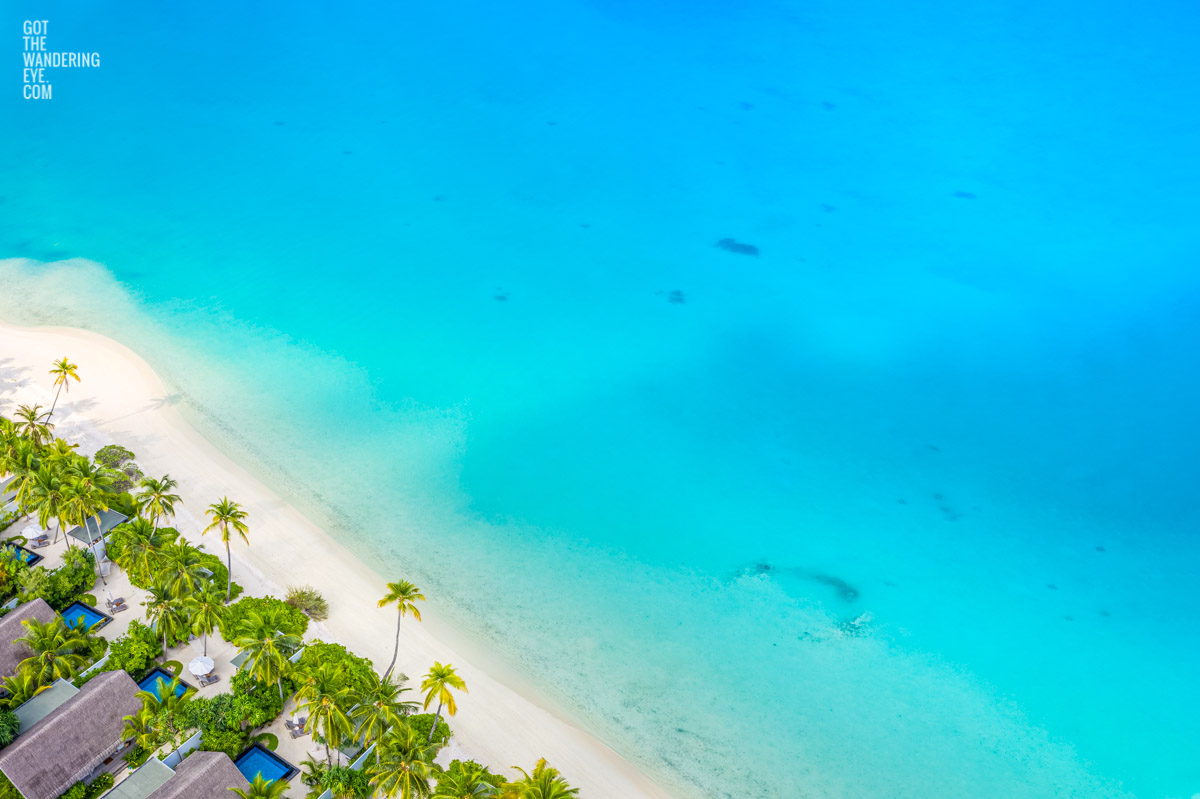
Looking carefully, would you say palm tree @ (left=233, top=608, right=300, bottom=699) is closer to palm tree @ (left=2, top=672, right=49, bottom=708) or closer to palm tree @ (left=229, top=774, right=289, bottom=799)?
palm tree @ (left=229, top=774, right=289, bottom=799)

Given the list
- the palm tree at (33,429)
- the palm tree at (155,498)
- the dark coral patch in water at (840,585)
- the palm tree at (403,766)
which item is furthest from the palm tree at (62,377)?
the dark coral patch in water at (840,585)

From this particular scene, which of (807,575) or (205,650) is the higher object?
(807,575)

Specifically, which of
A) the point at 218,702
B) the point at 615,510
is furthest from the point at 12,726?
the point at 615,510

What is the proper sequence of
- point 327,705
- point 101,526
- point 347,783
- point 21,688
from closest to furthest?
point 327,705 → point 347,783 → point 21,688 → point 101,526

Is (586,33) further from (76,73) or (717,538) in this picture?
(717,538)

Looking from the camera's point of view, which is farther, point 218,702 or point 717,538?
point 717,538

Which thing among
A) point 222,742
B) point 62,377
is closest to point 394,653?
point 222,742

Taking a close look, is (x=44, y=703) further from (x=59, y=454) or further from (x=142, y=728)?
(x=59, y=454)
